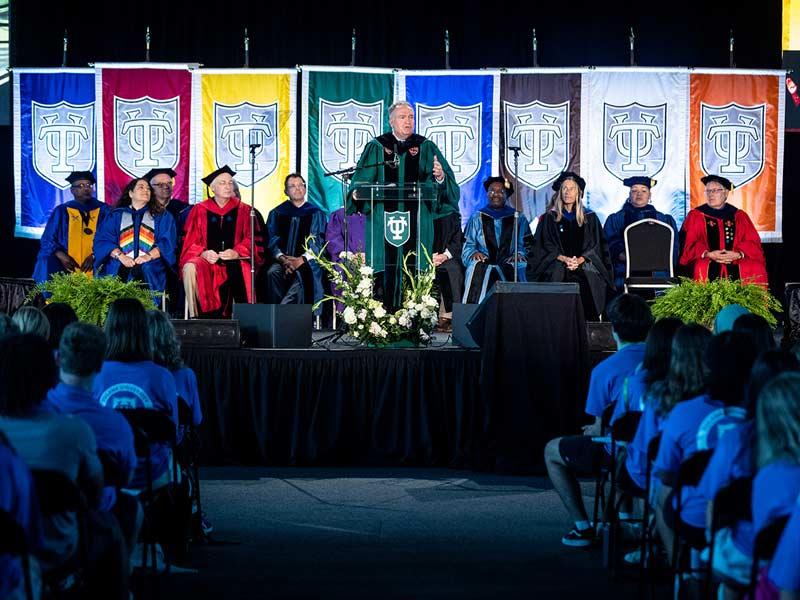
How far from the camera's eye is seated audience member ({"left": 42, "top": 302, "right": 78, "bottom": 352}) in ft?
13.9

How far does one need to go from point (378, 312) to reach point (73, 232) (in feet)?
18.2

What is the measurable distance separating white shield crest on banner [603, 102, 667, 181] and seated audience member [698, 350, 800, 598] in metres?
8.58

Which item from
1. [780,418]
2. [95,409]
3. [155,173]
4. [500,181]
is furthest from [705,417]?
[155,173]

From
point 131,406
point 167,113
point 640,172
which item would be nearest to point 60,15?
point 167,113

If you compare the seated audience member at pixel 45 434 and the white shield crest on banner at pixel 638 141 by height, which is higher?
the white shield crest on banner at pixel 638 141

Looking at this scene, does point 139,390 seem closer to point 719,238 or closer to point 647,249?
point 647,249

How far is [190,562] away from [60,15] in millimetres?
9082

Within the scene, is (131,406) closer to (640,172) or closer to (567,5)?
(640,172)

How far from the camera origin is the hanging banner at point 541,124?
1116 cm

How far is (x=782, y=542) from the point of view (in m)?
2.16

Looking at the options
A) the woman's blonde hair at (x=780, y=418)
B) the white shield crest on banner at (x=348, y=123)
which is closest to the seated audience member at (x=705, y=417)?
the woman's blonde hair at (x=780, y=418)

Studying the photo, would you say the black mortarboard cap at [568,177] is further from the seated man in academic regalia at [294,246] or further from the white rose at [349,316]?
the white rose at [349,316]

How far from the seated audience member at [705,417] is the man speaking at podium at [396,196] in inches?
177

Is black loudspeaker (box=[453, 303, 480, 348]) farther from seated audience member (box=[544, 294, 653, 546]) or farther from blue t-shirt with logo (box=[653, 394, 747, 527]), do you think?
blue t-shirt with logo (box=[653, 394, 747, 527])
